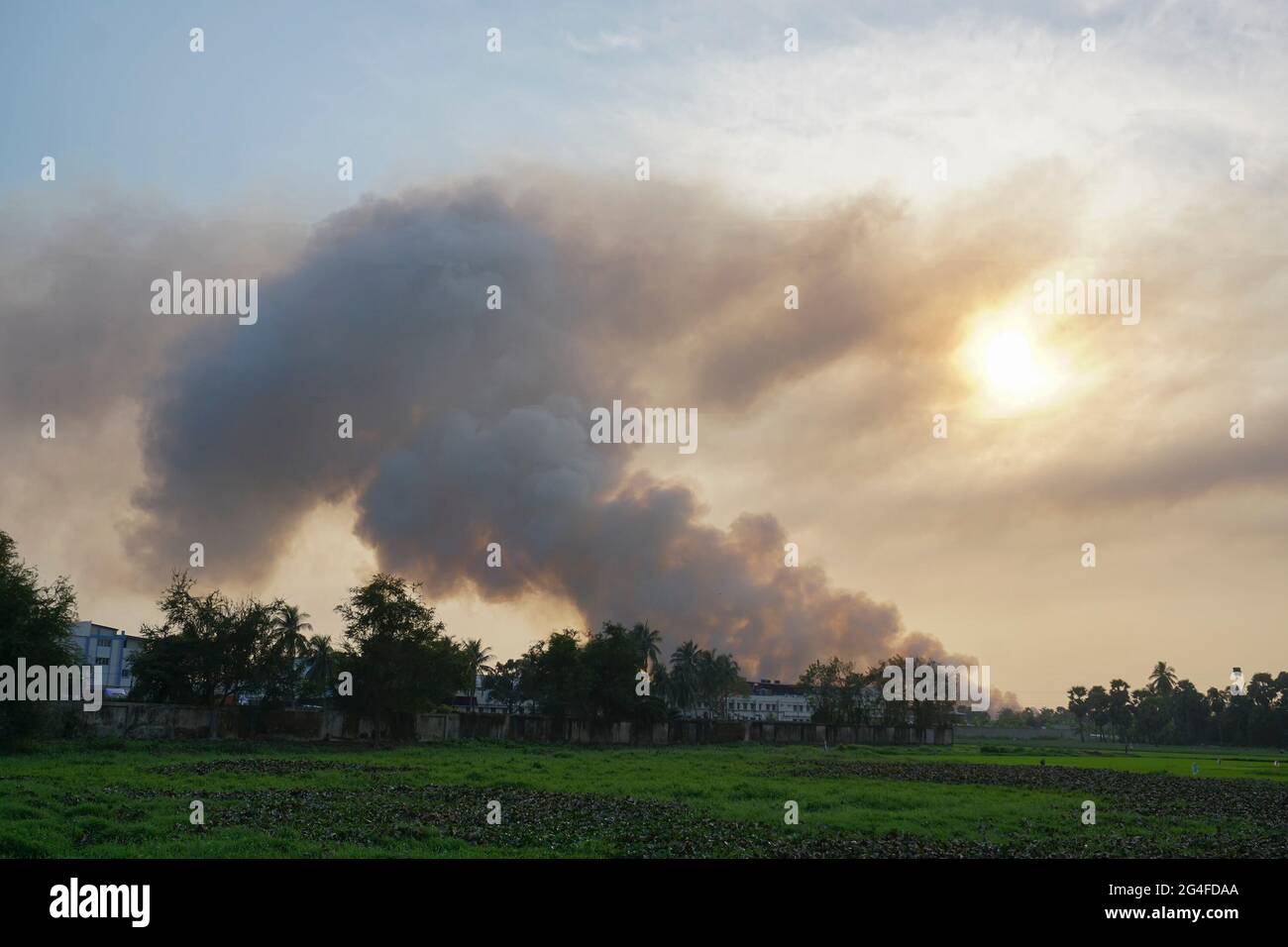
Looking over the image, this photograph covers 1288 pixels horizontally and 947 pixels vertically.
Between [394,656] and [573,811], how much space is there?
6071 centimetres

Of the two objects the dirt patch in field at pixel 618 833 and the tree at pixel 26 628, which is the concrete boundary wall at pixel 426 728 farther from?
the dirt patch in field at pixel 618 833

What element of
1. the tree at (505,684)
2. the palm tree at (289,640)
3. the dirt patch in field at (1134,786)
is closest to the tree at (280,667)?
the palm tree at (289,640)

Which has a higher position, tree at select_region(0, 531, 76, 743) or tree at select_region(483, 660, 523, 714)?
tree at select_region(0, 531, 76, 743)

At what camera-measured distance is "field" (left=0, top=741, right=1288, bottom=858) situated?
2686 cm

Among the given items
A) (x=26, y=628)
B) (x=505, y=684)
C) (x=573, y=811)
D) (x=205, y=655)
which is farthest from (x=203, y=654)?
(x=505, y=684)

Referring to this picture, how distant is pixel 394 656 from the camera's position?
3620 inches

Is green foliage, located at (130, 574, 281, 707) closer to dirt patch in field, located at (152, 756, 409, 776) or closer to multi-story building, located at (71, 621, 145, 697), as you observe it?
dirt patch in field, located at (152, 756, 409, 776)

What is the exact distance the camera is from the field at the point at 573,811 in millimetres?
26859

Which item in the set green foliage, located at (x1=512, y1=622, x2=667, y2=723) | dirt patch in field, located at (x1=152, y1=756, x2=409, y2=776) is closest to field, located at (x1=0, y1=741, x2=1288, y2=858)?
dirt patch in field, located at (x1=152, y1=756, x2=409, y2=776)

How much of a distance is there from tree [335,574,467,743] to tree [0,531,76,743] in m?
30.0

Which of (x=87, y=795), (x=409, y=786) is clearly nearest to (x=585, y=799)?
(x=409, y=786)

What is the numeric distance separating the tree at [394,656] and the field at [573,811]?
29287 millimetres
